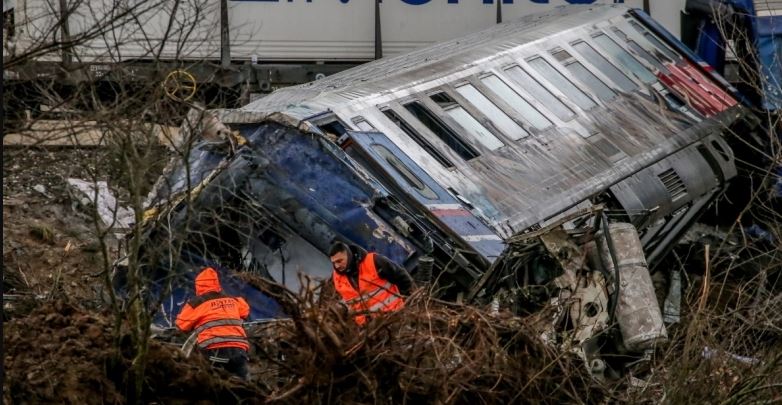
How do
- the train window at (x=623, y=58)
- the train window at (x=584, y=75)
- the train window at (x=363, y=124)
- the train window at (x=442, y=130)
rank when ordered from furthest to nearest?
1. the train window at (x=623, y=58)
2. the train window at (x=584, y=75)
3. the train window at (x=442, y=130)
4. the train window at (x=363, y=124)

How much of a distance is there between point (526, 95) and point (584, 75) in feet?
4.06

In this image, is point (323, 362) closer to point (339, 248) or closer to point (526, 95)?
point (339, 248)

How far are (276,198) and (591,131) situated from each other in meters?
3.79

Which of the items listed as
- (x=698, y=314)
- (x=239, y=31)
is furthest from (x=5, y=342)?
(x=239, y=31)

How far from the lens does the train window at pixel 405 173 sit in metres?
12.7

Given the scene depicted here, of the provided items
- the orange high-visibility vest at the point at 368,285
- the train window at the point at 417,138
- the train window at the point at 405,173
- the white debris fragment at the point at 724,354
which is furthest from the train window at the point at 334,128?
the white debris fragment at the point at 724,354

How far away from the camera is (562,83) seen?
1596 cm

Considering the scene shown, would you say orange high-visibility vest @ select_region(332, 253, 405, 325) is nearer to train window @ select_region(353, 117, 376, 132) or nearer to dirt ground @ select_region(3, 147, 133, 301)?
train window @ select_region(353, 117, 376, 132)

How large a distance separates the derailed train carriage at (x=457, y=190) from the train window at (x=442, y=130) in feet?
0.06

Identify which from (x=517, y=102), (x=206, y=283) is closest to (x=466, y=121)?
(x=517, y=102)

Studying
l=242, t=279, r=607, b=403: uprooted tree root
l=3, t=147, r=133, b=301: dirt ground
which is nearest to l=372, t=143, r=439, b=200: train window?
l=242, t=279, r=607, b=403: uprooted tree root

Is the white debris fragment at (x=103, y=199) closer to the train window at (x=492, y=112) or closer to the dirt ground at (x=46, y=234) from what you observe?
the dirt ground at (x=46, y=234)

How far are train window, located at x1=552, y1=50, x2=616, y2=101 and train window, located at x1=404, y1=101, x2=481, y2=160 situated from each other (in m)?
2.62

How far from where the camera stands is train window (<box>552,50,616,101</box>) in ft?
53.1
